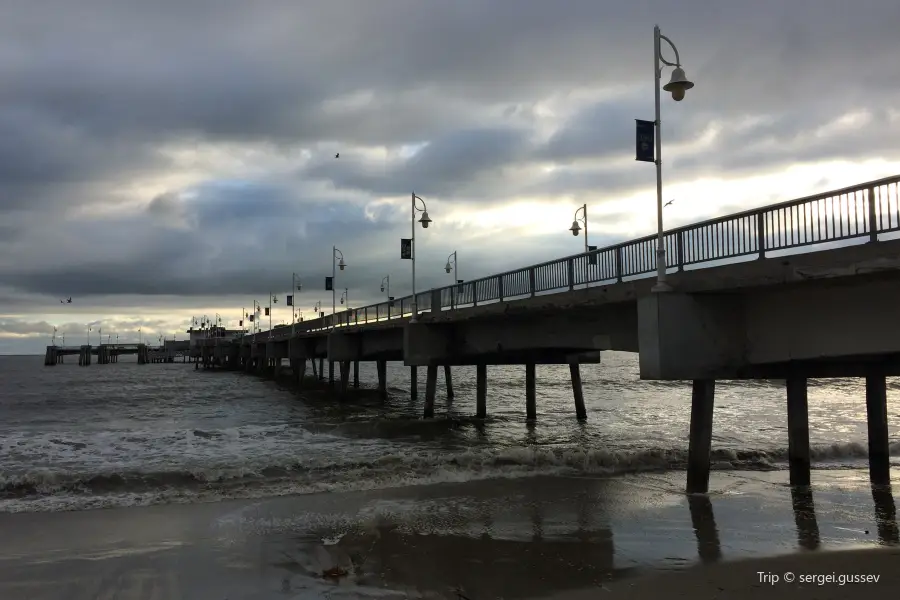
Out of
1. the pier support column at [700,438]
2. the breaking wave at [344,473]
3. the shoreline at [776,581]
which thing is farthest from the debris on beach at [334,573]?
the pier support column at [700,438]

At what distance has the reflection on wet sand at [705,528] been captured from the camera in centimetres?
927

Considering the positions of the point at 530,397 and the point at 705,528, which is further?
the point at 530,397

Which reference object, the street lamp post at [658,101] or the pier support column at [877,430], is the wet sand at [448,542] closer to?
the pier support column at [877,430]

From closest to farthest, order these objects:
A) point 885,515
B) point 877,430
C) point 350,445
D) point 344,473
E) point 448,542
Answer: point 448,542 < point 885,515 < point 877,430 < point 344,473 < point 350,445

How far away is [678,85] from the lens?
12.5m

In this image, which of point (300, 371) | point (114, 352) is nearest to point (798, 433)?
point (300, 371)

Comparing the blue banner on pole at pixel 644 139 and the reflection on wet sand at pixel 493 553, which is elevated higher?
the blue banner on pole at pixel 644 139

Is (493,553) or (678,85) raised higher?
(678,85)

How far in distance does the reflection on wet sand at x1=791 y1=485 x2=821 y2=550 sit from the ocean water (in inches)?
146

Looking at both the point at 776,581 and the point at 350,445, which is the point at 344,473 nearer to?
the point at 350,445

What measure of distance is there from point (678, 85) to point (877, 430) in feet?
30.9

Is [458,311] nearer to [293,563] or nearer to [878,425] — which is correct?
[878,425]

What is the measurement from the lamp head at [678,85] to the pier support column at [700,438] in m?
5.78

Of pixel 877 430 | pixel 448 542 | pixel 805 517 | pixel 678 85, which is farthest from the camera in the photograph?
pixel 877 430
